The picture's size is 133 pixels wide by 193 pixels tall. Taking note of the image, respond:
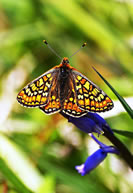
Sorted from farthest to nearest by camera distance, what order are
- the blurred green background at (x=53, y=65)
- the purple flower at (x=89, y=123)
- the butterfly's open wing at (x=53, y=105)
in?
the blurred green background at (x=53, y=65), the butterfly's open wing at (x=53, y=105), the purple flower at (x=89, y=123)

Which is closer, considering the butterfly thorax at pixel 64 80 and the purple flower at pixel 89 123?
the purple flower at pixel 89 123

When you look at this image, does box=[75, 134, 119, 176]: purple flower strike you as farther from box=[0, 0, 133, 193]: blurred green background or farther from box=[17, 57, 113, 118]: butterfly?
box=[0, 0, 133, 193]: blurred green background

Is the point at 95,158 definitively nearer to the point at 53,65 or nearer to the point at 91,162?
the point at 91,162

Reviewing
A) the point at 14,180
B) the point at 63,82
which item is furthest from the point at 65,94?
the point at 14,180

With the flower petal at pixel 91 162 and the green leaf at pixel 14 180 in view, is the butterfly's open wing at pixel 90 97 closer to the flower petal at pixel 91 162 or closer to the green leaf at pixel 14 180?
the flower petal at pixel 91 162

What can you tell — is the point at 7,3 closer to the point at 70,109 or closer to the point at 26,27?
the point at 26,27

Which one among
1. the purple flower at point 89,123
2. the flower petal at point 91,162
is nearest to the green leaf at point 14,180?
the flower petal at point 91,162

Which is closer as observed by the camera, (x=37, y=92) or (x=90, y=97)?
(x=90, y=97)
